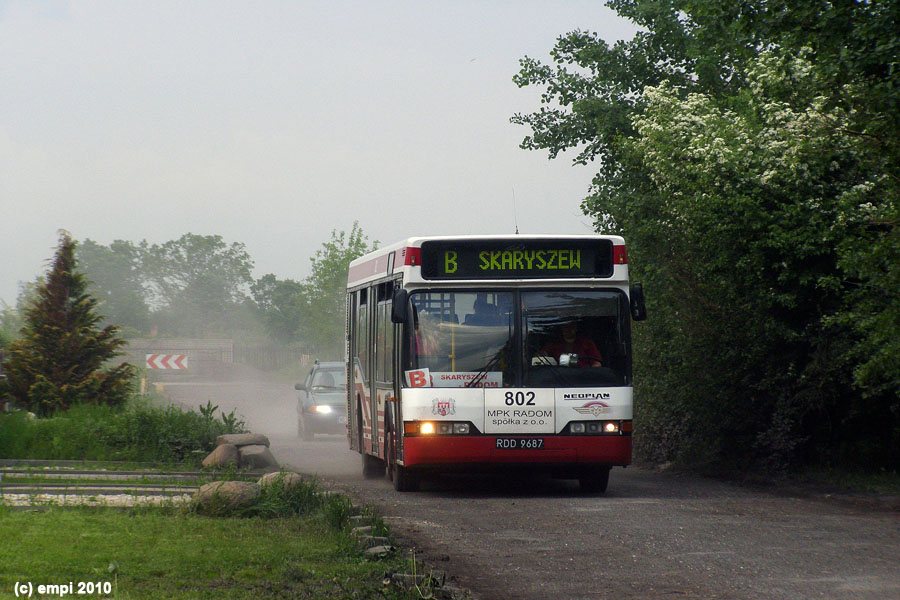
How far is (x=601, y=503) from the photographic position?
14.6m

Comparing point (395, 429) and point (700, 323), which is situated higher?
point (700, 323)

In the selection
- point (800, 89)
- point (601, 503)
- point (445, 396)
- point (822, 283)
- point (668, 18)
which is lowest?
point (601, 503)

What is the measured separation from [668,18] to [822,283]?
17.0m

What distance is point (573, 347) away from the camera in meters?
15.4

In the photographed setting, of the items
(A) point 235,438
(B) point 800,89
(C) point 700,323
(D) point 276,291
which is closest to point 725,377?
(C) point 700,323

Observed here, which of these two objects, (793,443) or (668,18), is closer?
(793,443)

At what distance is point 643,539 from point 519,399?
4.20 metres

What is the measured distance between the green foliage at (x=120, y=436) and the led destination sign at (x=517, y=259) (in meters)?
6.41

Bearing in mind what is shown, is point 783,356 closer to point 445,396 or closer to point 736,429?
point 736,429

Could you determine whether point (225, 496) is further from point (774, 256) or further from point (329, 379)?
point (329, 379)

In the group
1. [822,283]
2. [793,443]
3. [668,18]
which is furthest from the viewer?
[668,18]

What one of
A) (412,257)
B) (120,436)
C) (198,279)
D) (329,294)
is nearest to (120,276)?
(198,279)

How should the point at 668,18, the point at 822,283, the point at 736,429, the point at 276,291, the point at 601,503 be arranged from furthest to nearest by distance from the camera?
the point at 276,291, the point at 668,18, the point at 736,429, the point at 822,283, the point at 601,503

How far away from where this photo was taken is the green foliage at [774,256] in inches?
548
